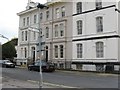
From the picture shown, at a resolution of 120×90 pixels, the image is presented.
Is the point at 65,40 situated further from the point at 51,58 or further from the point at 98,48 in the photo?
the point at 98,48

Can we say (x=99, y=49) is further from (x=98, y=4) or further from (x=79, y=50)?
(x=98, y=4)

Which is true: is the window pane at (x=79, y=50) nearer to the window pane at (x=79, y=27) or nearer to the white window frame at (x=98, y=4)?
the window pane at (x=79, y=27)

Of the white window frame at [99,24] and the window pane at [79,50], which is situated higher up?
the white window frame at [99,24]

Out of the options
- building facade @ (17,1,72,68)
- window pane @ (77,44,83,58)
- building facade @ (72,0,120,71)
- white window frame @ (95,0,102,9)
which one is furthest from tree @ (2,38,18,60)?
white window frame @ (95,0,102,9)

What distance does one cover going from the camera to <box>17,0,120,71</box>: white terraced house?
115ft

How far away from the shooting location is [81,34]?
39594 millimetres

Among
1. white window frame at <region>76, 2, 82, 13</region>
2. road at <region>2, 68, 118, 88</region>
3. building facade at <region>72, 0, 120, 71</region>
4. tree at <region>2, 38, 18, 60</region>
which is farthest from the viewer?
tree at <region>2, 38, 18, 60</region>

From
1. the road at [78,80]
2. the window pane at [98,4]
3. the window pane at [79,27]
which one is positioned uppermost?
the window pane at [98,4]

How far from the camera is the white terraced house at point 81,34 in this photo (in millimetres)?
34969

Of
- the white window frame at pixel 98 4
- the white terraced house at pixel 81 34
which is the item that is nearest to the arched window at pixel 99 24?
the white terraced house at pixel 81 34

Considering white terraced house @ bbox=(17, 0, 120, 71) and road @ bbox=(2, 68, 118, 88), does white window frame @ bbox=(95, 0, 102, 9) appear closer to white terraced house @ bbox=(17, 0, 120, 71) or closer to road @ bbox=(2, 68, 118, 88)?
→ white terraced house @ bbox=(17, 0, 120, 71)

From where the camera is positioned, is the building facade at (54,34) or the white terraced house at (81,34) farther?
the building facade at (54,34)

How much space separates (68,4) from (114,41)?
11675 mm

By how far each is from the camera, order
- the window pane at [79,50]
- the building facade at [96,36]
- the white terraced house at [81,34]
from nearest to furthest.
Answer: the building facade at [96,36] → the white terraced house at [81,34] → the window pane at [79,50]
